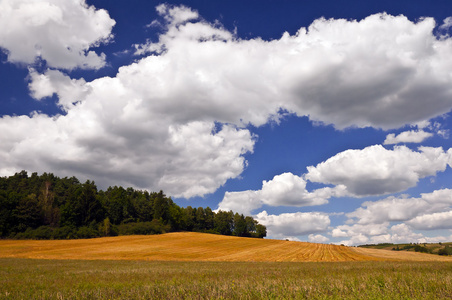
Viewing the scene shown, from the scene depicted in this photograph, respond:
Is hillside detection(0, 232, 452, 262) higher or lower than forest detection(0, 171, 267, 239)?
lower

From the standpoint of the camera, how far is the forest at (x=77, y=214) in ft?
269

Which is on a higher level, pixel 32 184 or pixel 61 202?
pixel 32 184

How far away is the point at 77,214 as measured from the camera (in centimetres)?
9212

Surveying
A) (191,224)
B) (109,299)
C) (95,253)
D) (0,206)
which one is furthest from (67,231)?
(109,299)

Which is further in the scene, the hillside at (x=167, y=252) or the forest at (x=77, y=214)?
the forest at (x=77, y=214)

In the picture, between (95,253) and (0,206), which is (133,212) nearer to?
(0,206)

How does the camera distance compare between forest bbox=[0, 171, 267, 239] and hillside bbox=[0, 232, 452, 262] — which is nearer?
hillside bbox=[0, 232, 452, 262]

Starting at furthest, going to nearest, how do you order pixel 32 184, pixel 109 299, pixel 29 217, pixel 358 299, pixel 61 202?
pixel 32 184 → pixel 61 202 → pixel 29 217 → pixel 109 299 → pixel 358 299

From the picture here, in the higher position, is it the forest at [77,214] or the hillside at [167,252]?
the forest at [77,214]

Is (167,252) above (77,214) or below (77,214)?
below

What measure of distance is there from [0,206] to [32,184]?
51378 mm

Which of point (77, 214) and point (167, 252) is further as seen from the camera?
point (77, 214)

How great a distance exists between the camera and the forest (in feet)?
269

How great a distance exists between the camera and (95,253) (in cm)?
5569
